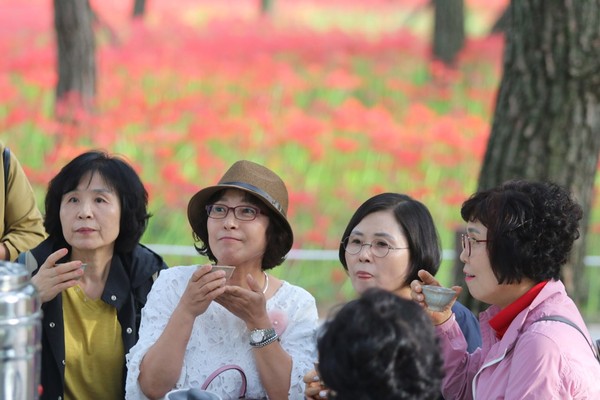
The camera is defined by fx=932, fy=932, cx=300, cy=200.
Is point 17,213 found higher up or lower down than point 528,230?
lower down

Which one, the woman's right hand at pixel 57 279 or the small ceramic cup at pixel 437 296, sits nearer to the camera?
the small ceramic cup at pixel 437 296

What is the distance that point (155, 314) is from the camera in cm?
319

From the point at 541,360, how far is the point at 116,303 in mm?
1581

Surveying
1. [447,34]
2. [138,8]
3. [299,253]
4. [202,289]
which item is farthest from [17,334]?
[447,34]

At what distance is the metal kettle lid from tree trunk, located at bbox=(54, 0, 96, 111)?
7387mm

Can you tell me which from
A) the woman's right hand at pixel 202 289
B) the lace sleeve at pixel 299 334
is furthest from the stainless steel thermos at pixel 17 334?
the lace sleeve at pixel 299 334

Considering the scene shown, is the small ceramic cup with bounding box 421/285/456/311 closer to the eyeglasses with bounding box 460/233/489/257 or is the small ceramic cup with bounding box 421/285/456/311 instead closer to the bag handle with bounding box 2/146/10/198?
the eyeglasses with bounding box 460/233/489/257

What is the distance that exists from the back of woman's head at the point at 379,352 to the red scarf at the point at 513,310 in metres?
0.76

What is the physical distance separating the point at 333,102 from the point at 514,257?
699 cm

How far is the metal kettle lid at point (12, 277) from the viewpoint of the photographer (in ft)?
6.61

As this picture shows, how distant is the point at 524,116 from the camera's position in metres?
5.07

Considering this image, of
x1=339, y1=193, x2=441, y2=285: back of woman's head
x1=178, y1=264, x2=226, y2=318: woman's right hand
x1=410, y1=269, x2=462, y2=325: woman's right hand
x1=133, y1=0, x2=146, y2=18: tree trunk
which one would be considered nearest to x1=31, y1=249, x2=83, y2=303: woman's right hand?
x1=178, y1=264, x2=226, y2=318: woman's right hand

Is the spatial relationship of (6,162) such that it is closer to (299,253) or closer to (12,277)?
(12,277)

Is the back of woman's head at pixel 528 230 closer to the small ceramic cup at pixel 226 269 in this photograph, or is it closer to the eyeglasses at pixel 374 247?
the eyeglasses at pixel 374 247
